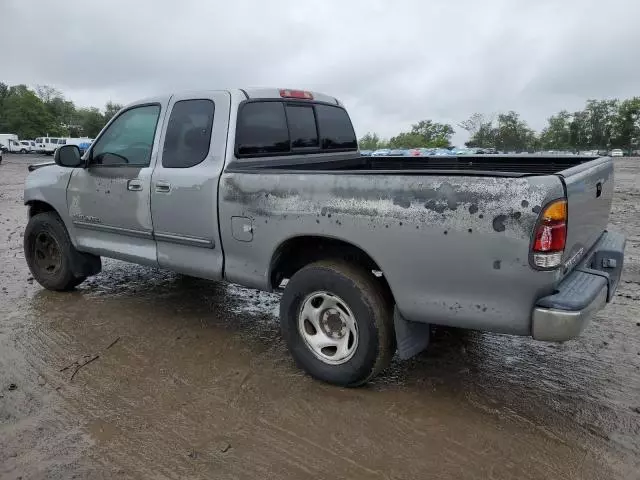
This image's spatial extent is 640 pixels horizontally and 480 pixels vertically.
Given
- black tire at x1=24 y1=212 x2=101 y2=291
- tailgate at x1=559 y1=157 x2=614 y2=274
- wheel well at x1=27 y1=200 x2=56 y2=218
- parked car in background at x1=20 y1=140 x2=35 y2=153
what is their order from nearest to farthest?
1. tailgate at x1=559 y1=157 x2=614 y2=274
2. black tire at x1=24 y1=212 x2=101 y2=291
3. wheel well at x1=27 y1=200 x2=56 y2=218
4. parked car in background at x1=20 y1=140 x2=35 y2=153

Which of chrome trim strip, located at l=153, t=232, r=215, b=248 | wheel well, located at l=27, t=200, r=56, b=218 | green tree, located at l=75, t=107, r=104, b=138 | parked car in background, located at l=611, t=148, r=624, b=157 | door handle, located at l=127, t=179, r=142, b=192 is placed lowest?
parked car in background, located at l=611, t=148, r=624, b=157

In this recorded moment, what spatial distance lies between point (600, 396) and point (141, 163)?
3803 millimetres

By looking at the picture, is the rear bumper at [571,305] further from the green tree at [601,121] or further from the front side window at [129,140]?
the green tree at [601,121]

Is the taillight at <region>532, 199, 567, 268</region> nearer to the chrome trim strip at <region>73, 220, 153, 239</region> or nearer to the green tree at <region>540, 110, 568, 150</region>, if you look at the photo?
the chrome trim strip at <region>73, 220, 153, 239</region>

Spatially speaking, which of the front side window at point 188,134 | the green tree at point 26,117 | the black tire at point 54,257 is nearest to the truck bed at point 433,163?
the front side window at point 188,134

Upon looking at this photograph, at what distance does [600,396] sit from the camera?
3.33 metres

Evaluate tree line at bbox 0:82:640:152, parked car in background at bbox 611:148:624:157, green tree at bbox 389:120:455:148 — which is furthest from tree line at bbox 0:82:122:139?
parked car in background at bbox 611:148:624:157

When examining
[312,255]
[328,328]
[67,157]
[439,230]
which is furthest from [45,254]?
[439,230]

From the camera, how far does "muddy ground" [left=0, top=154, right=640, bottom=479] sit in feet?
8.89

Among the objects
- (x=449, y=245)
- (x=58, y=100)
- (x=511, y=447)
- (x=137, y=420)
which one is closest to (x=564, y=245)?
(x=449, y=245)

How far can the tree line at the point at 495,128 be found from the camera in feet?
269

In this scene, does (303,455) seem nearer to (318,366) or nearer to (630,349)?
(318,366)

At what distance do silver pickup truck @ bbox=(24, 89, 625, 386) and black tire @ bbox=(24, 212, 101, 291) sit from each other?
22 mm

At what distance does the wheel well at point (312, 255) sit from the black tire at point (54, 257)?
2.56m
